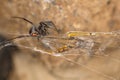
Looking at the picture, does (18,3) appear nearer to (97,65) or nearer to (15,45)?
(15,45)

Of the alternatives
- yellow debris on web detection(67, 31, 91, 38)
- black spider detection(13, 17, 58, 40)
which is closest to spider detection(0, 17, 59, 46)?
black spider detection(13, 17, 58, 40)

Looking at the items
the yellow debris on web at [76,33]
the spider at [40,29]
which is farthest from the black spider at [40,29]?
the yellow debris on web at [76,33]

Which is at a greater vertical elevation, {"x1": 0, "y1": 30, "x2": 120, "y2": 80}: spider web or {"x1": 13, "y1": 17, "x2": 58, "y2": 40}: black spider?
{"x1": 13, "y1": 17, "x2": 58, "y2": 40}: black spider

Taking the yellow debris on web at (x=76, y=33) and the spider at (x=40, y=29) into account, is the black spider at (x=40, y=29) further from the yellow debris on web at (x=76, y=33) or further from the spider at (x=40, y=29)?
the yellow debris on web at (x=76, y=33)

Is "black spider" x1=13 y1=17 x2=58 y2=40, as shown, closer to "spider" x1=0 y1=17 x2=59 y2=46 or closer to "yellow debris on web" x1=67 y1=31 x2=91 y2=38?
"spider" x1=0 y1=17 x2=59 y2=46

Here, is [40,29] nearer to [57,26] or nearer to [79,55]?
[57,26]

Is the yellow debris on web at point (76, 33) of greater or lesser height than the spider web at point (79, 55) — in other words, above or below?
above

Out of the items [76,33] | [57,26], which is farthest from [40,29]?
[76,33]

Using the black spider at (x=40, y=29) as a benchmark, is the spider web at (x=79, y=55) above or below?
below
